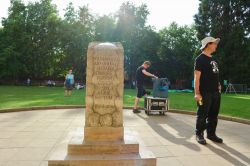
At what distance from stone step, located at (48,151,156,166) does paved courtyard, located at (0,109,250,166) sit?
34cm

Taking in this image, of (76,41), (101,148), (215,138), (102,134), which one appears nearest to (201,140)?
(215,138)

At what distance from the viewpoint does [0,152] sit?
20.1ft

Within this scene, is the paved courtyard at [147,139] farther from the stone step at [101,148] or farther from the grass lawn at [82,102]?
the grass lawn at [82,102]

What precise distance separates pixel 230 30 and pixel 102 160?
42105mm

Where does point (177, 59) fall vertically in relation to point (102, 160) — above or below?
above

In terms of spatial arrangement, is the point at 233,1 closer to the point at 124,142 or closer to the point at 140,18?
the point at 140,18

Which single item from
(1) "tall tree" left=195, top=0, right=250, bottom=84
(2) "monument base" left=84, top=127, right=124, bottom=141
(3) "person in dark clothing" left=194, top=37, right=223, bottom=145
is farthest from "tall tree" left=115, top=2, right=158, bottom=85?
(2) "monument base" left=84, top=127, right=124, bottom=141

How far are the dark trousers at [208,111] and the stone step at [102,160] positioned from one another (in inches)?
87.0

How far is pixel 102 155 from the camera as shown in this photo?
17.5 feet

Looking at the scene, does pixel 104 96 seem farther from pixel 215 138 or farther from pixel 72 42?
pixel 72 42

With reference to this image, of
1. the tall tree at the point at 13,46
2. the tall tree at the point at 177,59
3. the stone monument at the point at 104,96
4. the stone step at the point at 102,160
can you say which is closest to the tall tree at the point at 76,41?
the tall tree at the point at 13,46

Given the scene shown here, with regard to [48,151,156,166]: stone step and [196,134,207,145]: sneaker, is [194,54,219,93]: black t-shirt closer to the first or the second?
[196,134,207,145]: sneaker

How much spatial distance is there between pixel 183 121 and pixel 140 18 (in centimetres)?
4333

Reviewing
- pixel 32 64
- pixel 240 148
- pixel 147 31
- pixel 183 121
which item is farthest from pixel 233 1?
pixel 240 148
